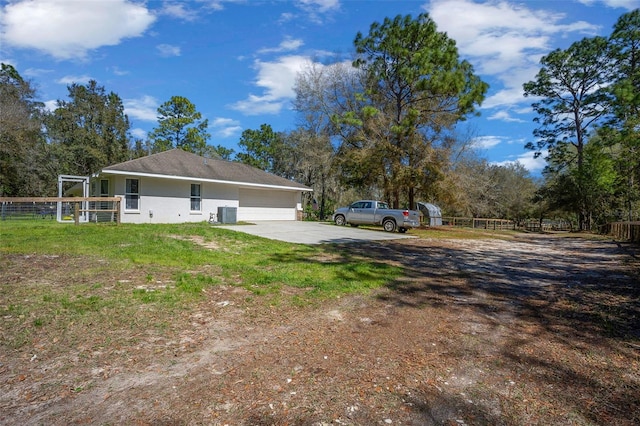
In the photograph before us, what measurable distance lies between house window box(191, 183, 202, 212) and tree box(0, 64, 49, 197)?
2196 cm

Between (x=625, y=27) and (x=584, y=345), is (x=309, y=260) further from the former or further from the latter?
(x=625, y=27)

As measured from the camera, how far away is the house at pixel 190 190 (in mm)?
16688

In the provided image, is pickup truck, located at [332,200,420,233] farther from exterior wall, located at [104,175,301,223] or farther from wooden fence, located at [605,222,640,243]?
wooden fence, located at [605,222,640,243]

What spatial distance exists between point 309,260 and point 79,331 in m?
5.11

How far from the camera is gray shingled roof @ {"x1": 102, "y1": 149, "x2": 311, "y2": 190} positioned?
16906 millimetres

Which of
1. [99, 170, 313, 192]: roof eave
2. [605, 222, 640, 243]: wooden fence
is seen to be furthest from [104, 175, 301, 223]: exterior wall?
[605, 222, 640, 243]: wooden fence

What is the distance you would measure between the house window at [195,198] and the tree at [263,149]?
24.5 metres

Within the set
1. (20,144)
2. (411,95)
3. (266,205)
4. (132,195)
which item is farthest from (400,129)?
(20,144)

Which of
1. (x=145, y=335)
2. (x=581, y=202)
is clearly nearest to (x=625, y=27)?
(x=581, y=202)

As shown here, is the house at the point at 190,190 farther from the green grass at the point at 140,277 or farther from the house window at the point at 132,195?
the green grass at the point at 140,277

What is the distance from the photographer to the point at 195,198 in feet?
62.2

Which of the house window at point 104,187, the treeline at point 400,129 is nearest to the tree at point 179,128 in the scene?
the treeline at point 400,129

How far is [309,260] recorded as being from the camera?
823 centimetres

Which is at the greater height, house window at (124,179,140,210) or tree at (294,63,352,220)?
tree at (294,63,352,220)
